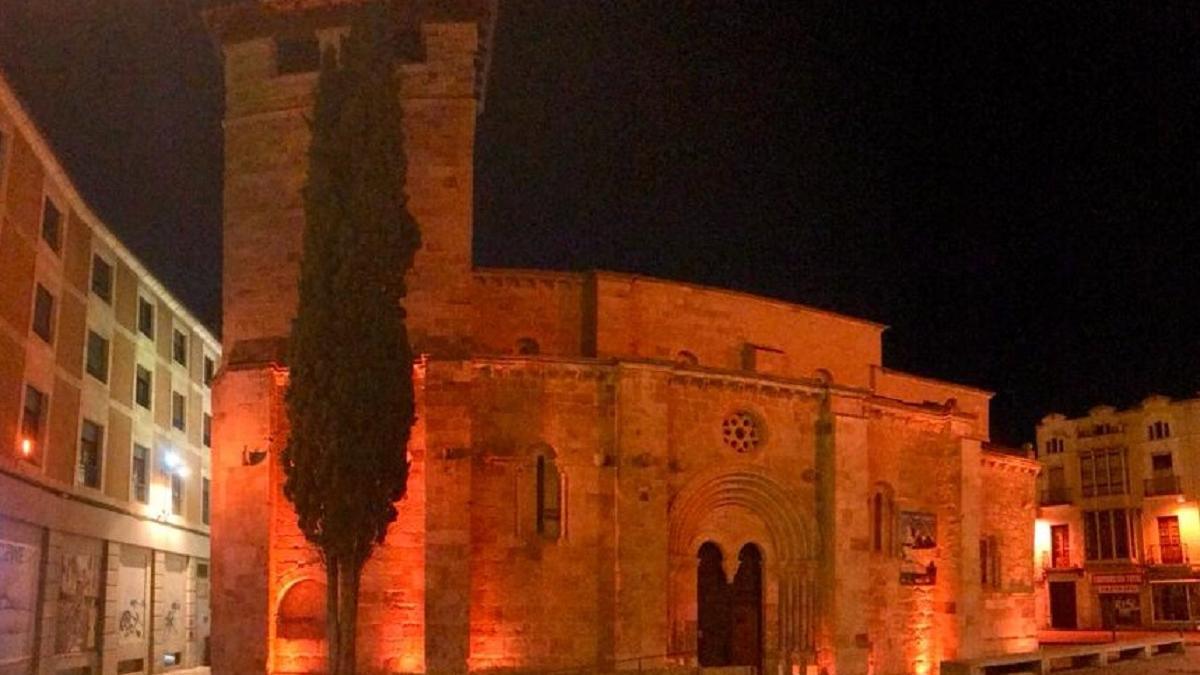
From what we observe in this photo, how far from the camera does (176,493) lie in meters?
32.6

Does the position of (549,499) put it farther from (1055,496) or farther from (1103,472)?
(1055,496)

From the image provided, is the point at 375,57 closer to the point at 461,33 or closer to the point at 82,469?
the point at 461,33

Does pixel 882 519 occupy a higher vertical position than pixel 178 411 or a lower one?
lower

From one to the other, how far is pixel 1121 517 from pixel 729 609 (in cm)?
3012

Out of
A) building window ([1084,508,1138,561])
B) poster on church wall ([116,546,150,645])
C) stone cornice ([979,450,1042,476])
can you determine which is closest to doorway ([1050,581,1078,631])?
building window ([1084,508,1138,561])

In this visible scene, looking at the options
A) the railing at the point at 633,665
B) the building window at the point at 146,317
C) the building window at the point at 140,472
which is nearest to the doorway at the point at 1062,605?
the railing at the point at 633,665

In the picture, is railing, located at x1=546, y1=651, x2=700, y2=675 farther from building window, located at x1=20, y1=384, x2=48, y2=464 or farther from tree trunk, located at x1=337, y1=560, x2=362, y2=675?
building window, located at x1=20, y1=384, x2=48, y2=464

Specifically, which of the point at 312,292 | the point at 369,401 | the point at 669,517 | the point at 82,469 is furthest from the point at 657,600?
the point at 82,469

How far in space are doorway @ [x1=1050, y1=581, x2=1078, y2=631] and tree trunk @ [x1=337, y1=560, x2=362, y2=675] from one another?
39734 millimetres

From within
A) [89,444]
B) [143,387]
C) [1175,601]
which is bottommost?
[1175,601]

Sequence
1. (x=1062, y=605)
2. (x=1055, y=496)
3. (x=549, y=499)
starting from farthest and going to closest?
(x=1055, y=496) < (x=1062, y=605) < (x=549, y=499)

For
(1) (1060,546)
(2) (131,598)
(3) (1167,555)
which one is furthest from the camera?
(1) (1060,546)

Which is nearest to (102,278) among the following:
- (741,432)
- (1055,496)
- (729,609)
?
(741,432)

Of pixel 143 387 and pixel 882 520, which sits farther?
pixel 143 387
